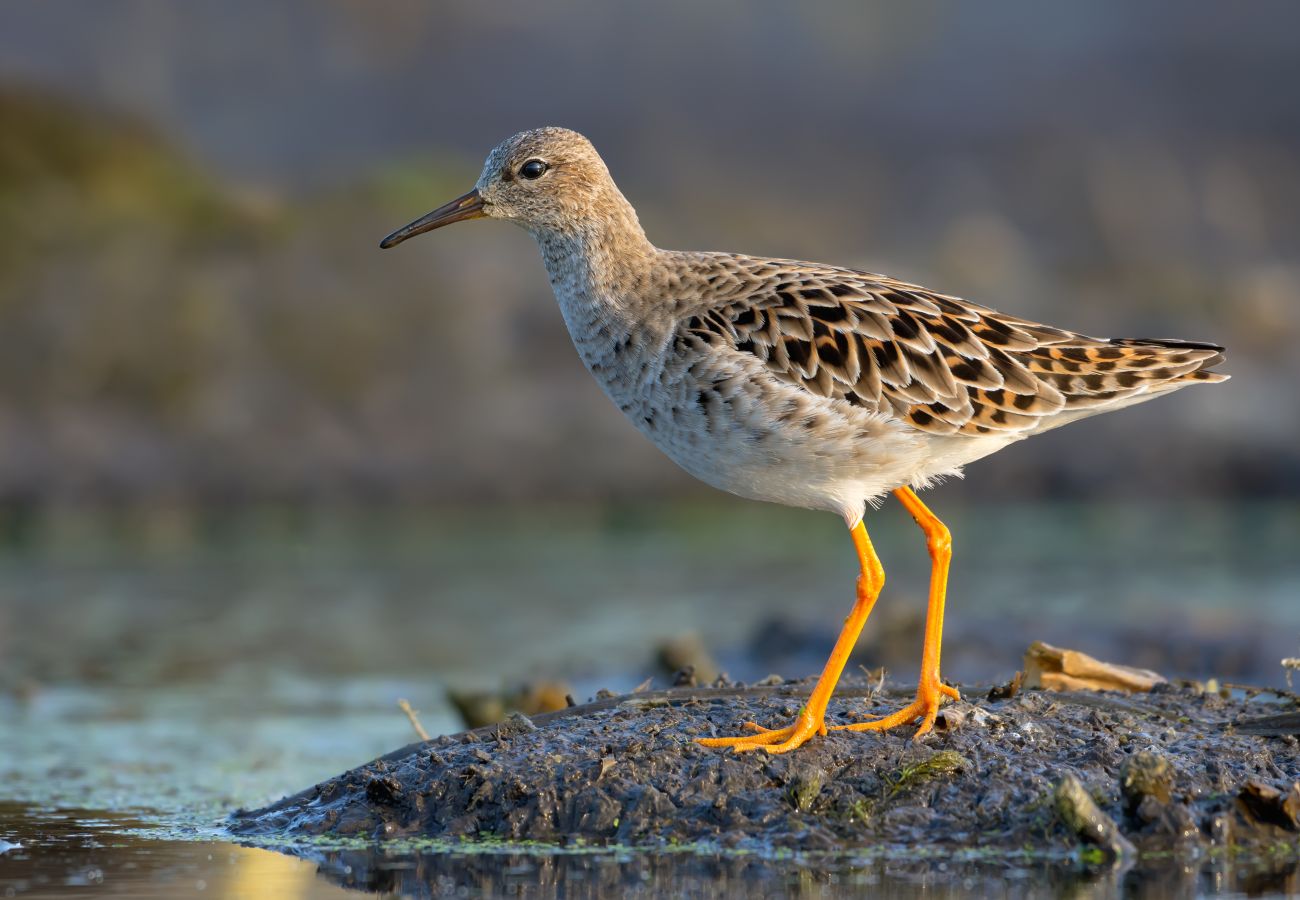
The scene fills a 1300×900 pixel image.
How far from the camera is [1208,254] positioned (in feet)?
89.1

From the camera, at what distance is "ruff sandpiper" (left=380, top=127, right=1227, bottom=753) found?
8.12 meters

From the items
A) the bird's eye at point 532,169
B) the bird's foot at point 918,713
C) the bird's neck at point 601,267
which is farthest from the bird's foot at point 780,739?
the bird's eye at point 532,169

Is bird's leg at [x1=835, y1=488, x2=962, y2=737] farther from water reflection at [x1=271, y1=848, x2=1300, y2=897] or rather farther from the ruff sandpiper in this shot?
water reflection at [x1=271, y1=848, x2=1300, y2=897]

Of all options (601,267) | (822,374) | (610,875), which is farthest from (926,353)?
(610,875)

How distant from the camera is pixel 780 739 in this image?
801cm

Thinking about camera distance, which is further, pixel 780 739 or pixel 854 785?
pixel 780 739

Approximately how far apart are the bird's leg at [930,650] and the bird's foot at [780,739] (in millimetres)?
203

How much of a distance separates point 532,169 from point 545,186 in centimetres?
12

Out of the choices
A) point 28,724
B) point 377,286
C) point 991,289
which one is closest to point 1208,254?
point 991,289

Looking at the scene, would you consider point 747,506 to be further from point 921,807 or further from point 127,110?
point 921,807

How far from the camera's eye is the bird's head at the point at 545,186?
9281 millimetres

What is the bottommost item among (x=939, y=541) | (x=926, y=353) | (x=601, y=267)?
(x=939, y=541)

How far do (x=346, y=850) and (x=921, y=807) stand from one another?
2449 mm

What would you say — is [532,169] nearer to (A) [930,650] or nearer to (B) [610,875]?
(A) [930,650]
